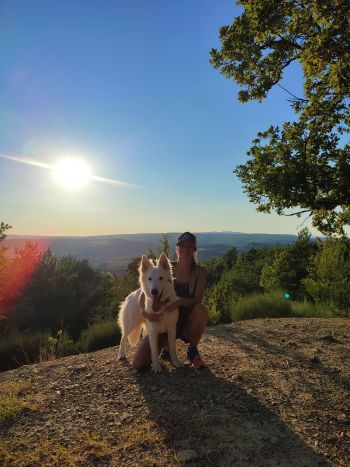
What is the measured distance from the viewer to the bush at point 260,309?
11.3 metres

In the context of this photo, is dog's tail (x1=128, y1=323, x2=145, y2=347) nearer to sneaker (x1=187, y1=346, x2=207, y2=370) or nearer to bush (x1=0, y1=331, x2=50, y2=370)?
sneaker (x1=187, y1=346, x2=207, y2=370)

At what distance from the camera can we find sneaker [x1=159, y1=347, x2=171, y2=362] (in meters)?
6.08

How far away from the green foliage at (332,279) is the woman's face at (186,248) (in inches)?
312

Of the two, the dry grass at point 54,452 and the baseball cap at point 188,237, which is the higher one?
the baseball cap at point 188,237

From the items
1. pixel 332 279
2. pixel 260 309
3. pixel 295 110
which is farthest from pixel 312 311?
pixel 295 110

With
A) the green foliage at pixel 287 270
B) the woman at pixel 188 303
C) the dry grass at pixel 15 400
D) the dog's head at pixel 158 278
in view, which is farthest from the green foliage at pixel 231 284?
the dry grass at pixel 15 400

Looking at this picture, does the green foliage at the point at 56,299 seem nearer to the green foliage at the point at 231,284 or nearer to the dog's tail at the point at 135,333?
the green foliage at the point at 231,284

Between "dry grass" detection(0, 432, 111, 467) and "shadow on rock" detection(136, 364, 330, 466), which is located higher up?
"shadow on rock" detection(136, 364, 330, 466)

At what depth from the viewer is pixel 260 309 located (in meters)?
11.4

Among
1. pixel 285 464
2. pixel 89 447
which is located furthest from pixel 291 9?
pixel 89 447

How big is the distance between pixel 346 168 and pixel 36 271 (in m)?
22.1

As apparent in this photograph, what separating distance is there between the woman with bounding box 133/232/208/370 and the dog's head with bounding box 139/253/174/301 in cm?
35

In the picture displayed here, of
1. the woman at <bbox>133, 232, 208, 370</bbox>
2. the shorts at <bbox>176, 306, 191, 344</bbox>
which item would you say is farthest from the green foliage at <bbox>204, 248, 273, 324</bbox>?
the woman at <bbox>133, 232, 208, 370</bbox>

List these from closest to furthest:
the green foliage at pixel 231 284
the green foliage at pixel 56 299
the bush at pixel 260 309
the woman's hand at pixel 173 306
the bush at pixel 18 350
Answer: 1. the woman's hand at pixel 173 306
2. the bush at pixel 18 350
3. the bush at pixel 260 309
4. the green foliage at pixel 231 284
5. the green foliage at pixel 56 299
